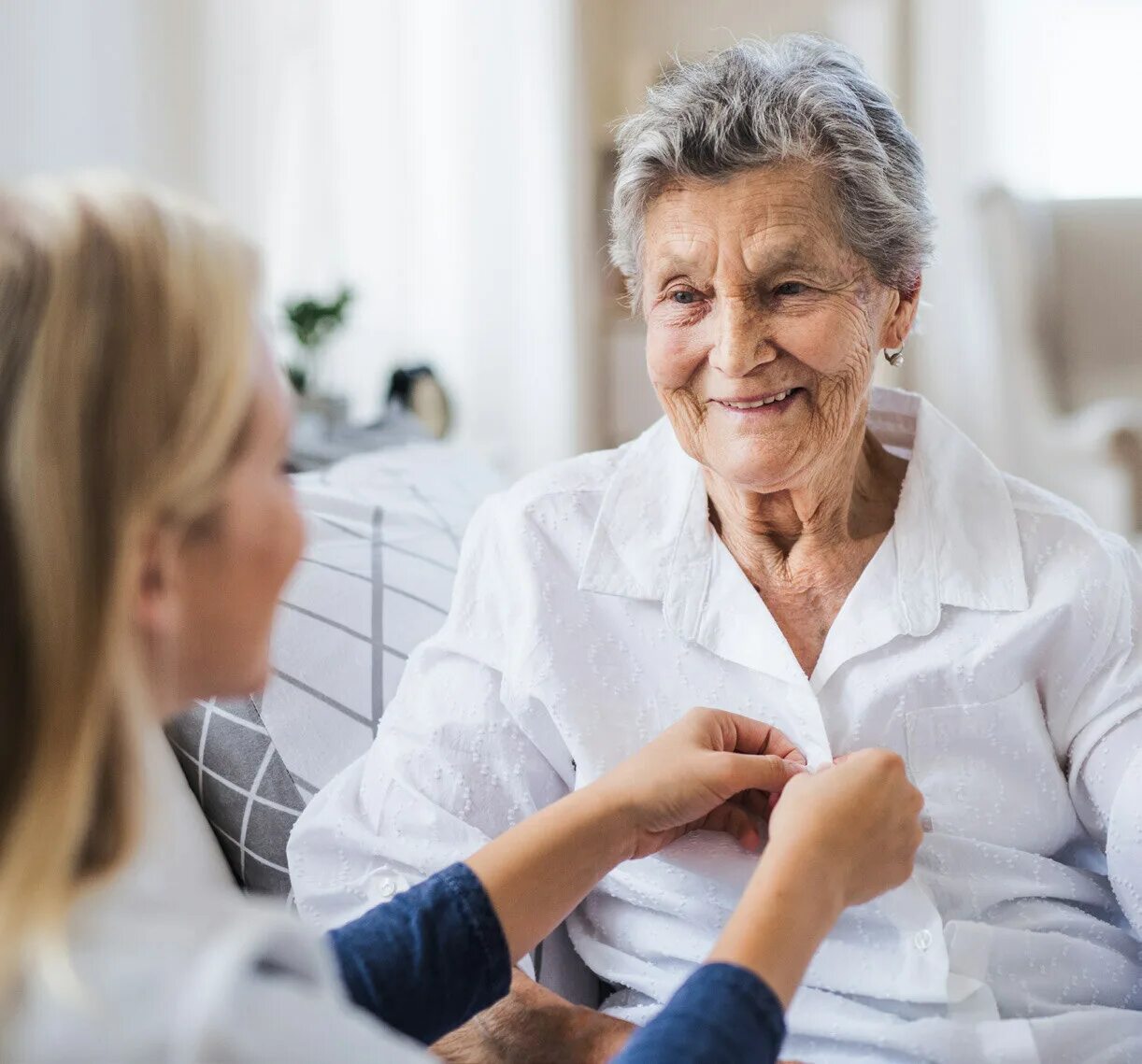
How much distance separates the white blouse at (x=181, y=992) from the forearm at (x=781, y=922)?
24 centimetres

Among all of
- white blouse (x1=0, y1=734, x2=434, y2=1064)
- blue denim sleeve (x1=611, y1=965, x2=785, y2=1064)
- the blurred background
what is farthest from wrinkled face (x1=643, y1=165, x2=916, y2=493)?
the blurred background

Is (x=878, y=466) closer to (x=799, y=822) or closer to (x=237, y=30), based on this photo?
(x=799, y=822)

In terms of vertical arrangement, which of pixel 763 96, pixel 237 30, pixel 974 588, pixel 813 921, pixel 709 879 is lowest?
pixel 709 879

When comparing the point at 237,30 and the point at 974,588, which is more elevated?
the point at 237,30

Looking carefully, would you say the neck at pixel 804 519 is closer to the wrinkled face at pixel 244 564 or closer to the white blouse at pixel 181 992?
the wrinkled face at pixel 244 564

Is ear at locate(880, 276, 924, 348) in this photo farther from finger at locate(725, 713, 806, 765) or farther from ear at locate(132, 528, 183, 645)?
ear at locate(132, 528, 183, 645)

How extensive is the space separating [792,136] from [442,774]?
71 cm

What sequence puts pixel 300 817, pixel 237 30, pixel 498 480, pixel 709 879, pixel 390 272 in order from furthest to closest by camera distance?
pixel 390 272 → pixel 237 30 → pixel 498 480 → pixel 300 817 → pixel 709 879

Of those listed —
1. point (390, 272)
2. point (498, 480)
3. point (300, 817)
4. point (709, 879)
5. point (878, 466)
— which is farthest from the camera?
point (390, 272)

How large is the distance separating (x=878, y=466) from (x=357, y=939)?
812 millimetres

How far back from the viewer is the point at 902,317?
1.46 metres

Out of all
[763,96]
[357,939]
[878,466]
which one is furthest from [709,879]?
[763,96]

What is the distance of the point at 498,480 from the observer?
213 centimetres

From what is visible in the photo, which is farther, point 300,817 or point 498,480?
point 498,480
